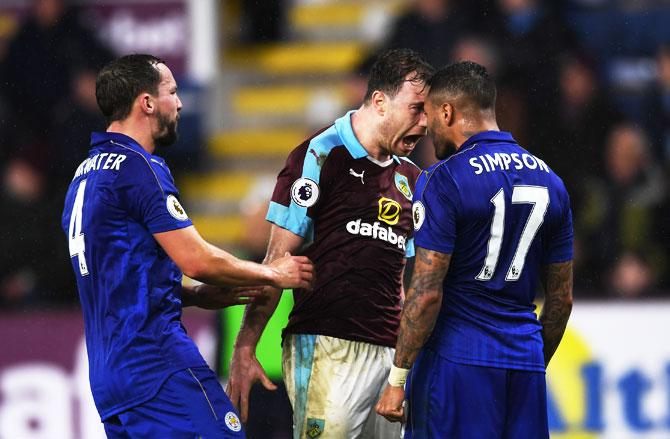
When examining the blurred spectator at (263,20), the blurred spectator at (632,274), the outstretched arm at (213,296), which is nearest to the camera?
the outstretched arm at (213,296)

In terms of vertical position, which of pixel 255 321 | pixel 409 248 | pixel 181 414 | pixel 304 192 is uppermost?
pixel 304 192

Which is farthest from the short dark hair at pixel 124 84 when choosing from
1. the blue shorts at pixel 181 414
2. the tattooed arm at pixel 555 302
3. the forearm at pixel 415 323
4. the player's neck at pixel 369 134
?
the tattooed arm at pixel 555 302

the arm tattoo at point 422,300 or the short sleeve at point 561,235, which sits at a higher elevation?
the short sleeve at point 561,235

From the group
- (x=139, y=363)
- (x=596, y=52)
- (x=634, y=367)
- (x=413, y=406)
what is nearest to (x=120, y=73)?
(x=139, y=363)

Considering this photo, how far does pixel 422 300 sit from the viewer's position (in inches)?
190

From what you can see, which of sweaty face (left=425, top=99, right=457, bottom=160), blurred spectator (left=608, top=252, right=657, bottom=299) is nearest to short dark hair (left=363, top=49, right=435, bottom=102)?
sweaty face (left=425, top=99, right=457, bottom=160)

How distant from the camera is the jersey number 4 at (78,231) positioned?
4.77 meters

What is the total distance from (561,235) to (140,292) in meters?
1.80

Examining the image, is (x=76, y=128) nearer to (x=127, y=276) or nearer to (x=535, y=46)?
(x=535, y=46)

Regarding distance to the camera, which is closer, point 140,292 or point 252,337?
point 140,292

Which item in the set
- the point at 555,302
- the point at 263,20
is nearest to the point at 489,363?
the point at 555,302

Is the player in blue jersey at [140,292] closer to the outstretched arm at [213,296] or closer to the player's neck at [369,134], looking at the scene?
the outstretched arm at [213,296]

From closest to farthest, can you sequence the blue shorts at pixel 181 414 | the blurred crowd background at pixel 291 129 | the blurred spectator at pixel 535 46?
1. the blue shorts at pixel 181 414
2. the blurred crowd background at pixel 291 129
3. the blurred spectator at pixel 535 46

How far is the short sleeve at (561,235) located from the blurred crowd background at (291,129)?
295cm
